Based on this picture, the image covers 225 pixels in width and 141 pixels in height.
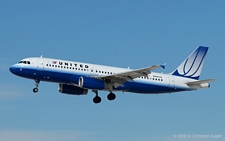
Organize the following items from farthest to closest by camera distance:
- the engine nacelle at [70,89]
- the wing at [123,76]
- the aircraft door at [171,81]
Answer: the aircraft door at [171,81] → the engine nacelle at [70,89] → the wing at [123,76]

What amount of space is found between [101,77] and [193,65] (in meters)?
16.0

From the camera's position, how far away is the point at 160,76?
6844 cm

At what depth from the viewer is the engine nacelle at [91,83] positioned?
2435 inches

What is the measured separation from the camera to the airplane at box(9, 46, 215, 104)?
201ft

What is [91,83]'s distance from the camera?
62.3 meters

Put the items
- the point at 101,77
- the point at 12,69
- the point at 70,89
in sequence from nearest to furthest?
1. the point at 12,69
2. the point at 101,77
3. the point at 70,89

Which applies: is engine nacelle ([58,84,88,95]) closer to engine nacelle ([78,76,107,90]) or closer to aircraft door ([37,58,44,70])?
engine nacelle ([78,76,107,90])

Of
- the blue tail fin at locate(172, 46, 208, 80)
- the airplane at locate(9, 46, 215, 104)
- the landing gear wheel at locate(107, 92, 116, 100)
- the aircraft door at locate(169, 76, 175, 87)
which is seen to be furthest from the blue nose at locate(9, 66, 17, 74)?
the blue tail fin at locate(172, 46, 208, 80)

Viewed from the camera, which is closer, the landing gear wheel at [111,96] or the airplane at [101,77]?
the airplane at [101,77]

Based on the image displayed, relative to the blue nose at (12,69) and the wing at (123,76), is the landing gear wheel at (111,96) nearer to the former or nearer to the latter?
the wing at (123,76)

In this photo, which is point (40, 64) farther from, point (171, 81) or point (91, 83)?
point (171, 81)

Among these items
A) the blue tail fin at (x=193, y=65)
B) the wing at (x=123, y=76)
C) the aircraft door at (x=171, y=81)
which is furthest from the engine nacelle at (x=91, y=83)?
the blue tail fin at (x=193, y=65)

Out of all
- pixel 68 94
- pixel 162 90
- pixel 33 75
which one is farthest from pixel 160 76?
pixel 33 75

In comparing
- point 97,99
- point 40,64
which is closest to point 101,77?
point 97,99
